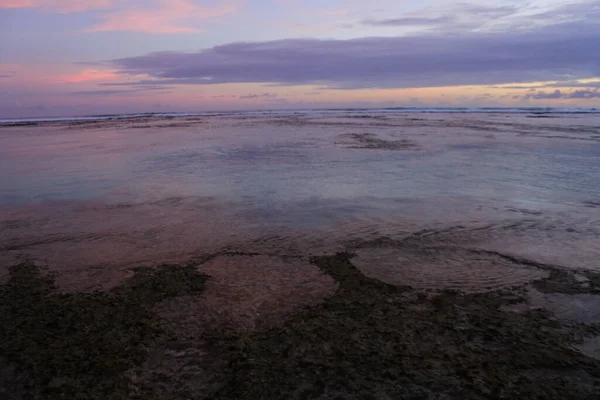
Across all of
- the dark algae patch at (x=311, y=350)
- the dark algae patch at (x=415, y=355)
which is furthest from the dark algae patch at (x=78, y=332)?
the dark algae patch at (x=415, y=355)

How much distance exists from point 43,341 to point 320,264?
108 inches

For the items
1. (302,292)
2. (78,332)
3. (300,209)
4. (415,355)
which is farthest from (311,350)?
(300,209)

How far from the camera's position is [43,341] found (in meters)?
3.38

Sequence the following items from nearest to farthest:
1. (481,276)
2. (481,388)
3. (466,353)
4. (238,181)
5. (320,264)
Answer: (481,388)
(466,353)
(481,276)
(320,264)
(238,181)

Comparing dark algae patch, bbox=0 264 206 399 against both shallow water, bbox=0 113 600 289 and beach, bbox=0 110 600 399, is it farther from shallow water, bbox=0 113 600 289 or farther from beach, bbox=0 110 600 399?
shallow water, bbox=0 113 600 289

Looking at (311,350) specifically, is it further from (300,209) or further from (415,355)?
(300,209)

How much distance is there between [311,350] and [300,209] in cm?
428

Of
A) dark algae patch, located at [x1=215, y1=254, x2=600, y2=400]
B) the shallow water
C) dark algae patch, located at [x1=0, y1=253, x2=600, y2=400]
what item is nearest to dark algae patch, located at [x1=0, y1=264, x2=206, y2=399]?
dark algae patch, located at [x1=0, y1=253, x2=600, y2=400]

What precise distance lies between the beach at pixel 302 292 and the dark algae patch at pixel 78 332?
2 centimetres

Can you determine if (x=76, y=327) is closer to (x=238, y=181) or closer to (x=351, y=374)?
(x=351, y=374)

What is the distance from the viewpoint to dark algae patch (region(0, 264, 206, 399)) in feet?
9.56

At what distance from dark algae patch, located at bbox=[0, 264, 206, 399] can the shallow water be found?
0.40 m

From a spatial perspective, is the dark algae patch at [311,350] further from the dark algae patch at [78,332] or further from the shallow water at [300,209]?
the shallow water at [300,209]

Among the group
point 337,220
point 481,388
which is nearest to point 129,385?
point 481,388
